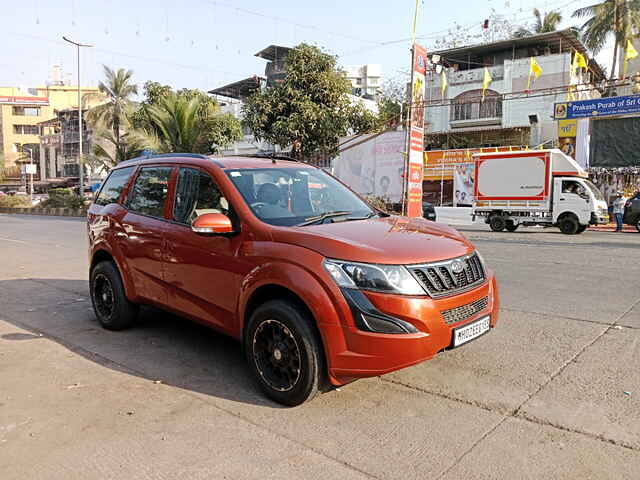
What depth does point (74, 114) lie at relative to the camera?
221 feet

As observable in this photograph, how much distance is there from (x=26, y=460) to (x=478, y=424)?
2.59 metres

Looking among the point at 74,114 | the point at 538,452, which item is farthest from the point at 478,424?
the point at 74,114

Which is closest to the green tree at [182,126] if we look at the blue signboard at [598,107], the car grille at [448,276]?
the blue signboard at [598,107]

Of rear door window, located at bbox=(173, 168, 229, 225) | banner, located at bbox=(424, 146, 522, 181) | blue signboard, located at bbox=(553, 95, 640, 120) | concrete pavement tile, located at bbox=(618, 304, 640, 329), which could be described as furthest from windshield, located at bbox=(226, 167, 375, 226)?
banner, located at bbox=(424, 146, 522, 181)

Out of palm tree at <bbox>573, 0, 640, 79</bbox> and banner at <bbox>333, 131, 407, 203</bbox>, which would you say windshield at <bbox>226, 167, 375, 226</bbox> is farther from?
palm tree at <bbox>573, 0, 640, 79</bbox>

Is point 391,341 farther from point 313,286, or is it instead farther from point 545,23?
point 545,23

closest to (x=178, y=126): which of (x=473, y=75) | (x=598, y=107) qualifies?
(x=598, y=107)

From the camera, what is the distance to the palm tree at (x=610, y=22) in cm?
3350

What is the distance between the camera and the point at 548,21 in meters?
42.1

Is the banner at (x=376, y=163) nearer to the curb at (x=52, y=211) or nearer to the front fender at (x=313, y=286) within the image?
the curb at (x=52, y=211)

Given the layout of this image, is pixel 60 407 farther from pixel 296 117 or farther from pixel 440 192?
pixel 440 192

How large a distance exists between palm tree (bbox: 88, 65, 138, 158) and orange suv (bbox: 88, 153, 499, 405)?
45.2 meters

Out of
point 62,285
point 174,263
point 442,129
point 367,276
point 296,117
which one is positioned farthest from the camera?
point 442,129

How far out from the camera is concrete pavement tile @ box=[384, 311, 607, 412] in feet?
11.8
